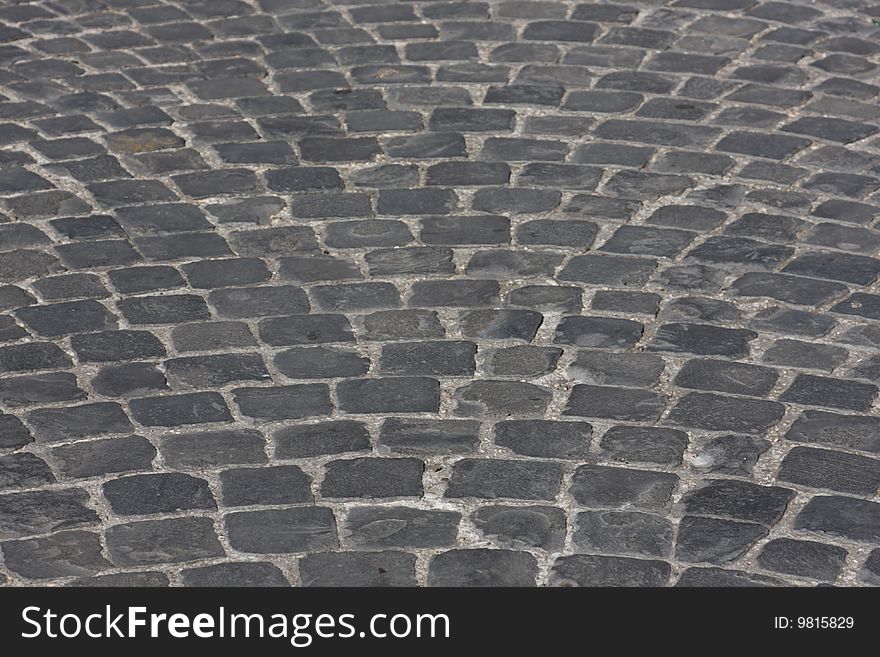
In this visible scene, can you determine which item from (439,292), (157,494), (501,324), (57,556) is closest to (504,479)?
(501,324)

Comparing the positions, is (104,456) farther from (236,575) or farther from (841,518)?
(841,518)

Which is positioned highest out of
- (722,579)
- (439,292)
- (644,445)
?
(439,292)

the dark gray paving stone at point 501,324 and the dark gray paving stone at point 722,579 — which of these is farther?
the dark gray paving stone at point 501,324

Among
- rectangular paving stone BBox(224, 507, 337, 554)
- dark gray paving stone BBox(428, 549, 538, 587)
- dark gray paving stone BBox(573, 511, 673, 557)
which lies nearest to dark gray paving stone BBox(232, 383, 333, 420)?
rectangular paving stone BBox(224, 507, 337, 554)

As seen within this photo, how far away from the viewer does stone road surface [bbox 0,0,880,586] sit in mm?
3930

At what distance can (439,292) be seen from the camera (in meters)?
5.07

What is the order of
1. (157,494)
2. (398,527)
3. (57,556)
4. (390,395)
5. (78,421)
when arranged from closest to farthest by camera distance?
(57,556) < (398,527) < (157,494) < (78,421) < (390,395)

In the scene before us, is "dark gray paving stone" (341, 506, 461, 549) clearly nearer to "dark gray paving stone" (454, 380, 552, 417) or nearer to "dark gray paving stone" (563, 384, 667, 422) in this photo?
"dark gray paving stone" (454, 380, 552, 417)

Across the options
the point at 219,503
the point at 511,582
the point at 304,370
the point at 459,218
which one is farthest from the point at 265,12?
the point at 511,582

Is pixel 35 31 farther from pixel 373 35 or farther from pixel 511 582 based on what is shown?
pixel 511 582

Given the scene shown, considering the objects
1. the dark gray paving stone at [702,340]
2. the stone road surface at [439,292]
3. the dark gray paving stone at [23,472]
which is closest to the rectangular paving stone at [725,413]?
the stone road surface at [439,292]

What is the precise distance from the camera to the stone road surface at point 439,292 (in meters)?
3.93

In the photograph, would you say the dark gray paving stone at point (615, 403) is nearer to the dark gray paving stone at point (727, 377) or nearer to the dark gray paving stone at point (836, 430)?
the dark gray paving stone at point (727, 377)

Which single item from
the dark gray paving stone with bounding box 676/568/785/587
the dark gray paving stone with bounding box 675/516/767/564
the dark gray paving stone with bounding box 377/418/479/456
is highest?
the dark gray paving stone with bounding box 377/418/479/456
